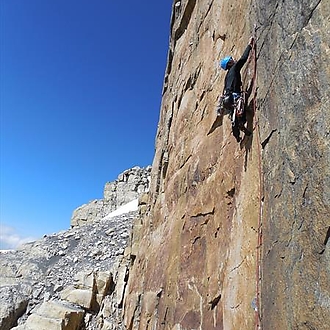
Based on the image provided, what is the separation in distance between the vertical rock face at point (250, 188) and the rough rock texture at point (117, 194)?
136 feet

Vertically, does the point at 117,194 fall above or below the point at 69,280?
above

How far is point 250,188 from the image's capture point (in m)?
6.55

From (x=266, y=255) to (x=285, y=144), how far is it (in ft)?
5.74

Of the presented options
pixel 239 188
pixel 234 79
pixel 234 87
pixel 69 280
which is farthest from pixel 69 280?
pixel 234 79

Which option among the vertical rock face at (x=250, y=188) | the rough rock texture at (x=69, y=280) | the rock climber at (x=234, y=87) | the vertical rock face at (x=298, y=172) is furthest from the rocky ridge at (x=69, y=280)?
the vertical rock face at (x=298, y=172)

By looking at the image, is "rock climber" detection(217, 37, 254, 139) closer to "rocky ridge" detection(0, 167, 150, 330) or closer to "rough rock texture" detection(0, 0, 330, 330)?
"rough rock texture" detection(0, 0, 330, 330)

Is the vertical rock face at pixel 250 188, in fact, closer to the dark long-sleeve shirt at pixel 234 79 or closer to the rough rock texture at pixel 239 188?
the rough rock texture at pixel 239 188

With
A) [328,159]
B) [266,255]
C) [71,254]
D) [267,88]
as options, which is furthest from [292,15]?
[71,254]

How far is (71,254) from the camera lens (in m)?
26.0

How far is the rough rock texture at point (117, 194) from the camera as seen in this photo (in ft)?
181

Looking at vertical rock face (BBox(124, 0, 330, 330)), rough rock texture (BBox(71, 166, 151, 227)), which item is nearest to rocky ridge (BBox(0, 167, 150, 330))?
vertical rock face (BBox(124, 0, 330, 330))

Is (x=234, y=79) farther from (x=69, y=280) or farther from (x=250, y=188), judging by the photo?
(x=69, y=280)

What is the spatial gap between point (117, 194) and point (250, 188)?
50694mm

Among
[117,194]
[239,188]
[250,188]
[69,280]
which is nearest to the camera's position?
[250,188]
